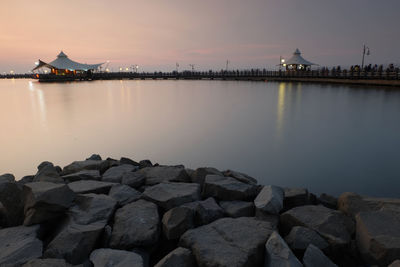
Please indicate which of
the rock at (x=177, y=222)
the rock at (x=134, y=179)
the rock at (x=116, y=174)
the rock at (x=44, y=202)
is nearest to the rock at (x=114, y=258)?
the rock at (x=177, y=222)

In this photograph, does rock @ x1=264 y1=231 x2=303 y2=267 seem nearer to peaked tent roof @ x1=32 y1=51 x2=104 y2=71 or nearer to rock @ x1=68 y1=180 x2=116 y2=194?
rock @ x1=68 y1=180 x2=116 y2=194

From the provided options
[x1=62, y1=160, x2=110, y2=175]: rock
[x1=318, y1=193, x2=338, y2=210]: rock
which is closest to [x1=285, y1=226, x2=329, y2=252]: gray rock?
[x1=318, y1=193, x2=338, y2=210]: rock

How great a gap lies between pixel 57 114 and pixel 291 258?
14.6 m

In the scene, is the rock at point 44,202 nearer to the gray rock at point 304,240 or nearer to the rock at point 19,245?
the rock at point 19,245

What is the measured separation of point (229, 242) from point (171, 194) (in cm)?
116

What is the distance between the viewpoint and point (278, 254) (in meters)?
2.01

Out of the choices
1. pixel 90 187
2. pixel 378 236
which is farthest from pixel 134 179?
pixel 378 236

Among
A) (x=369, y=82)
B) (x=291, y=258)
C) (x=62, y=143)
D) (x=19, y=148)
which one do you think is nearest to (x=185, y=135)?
(x=62, y=143)

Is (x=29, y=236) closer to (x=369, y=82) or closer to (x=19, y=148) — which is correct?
(x=19, y=148)

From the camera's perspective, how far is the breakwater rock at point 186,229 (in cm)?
208

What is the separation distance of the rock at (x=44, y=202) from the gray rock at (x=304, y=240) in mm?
2284

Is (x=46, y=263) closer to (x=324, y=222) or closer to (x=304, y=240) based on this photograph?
(x=304, y=240)

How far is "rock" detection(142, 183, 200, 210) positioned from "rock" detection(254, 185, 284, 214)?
80cm

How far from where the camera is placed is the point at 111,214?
2.78 m
